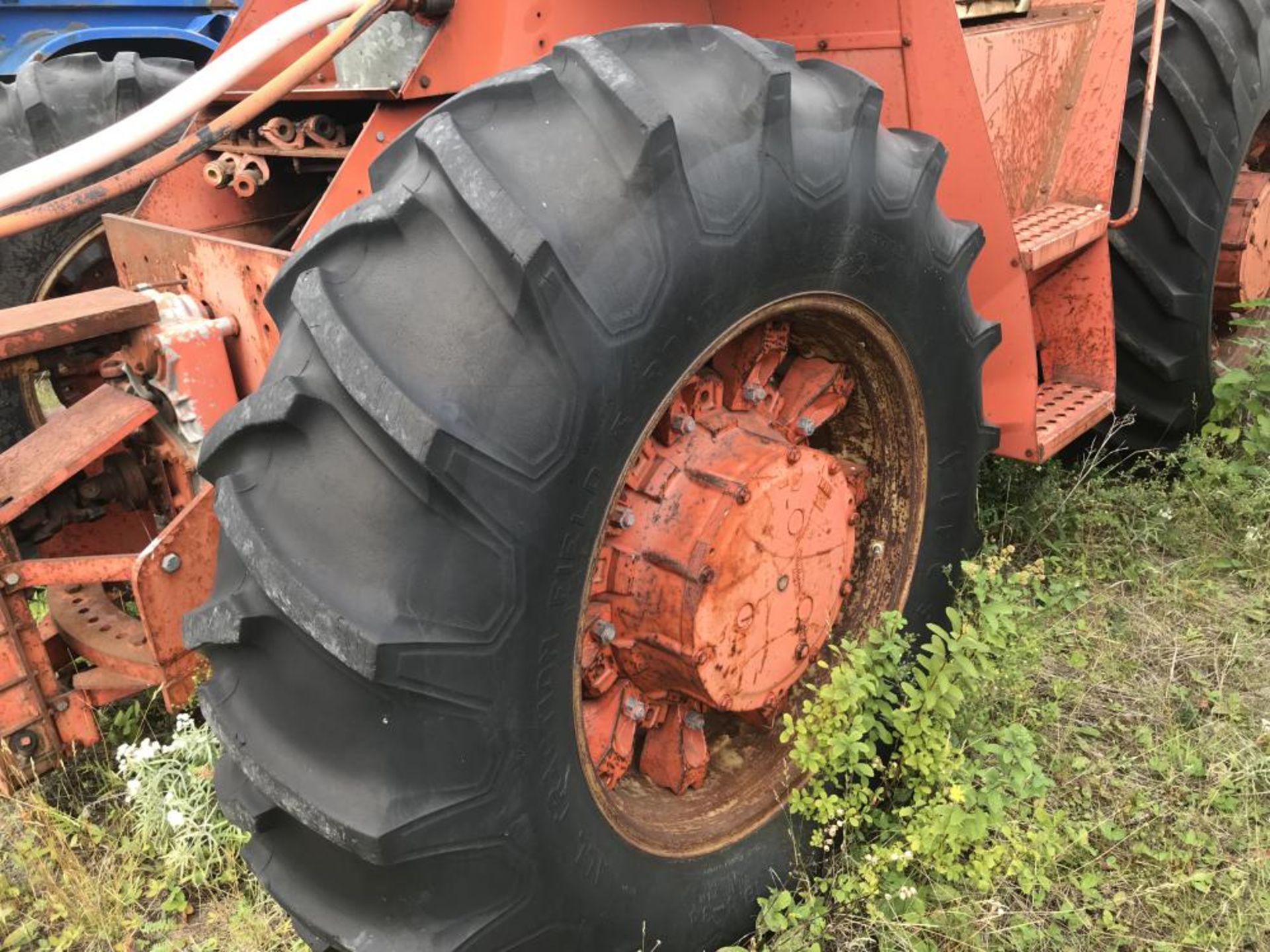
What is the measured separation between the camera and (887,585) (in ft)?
7.58

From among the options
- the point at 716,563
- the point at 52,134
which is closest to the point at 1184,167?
the point at 716,563

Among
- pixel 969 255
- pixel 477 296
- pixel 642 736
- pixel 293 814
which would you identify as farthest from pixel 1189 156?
pixel 293 814

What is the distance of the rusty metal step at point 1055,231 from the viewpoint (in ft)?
8.75

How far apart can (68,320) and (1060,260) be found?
2.67 metres

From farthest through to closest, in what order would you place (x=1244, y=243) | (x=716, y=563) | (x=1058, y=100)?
(x=1244, y=243) → (x=1058, y=100) → (x=716, y=563)

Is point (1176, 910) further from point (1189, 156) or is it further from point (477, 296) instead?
point (1189, 156)

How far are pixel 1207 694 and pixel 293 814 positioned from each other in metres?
2.33

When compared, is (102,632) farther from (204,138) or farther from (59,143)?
(59,143)

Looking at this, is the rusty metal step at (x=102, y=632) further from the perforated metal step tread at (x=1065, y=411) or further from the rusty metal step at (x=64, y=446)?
the perforated metal step tread at (x=1065, y=411)

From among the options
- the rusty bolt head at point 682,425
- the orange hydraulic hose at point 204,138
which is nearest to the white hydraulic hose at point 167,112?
the orange hydraulic hose at point 204,138

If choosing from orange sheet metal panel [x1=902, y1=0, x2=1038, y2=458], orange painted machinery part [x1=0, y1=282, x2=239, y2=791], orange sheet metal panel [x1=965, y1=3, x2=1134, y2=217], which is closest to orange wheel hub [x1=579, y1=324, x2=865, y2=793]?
orange sheet metal panel [x1=902, y1=0, x2=1038, y2=458]

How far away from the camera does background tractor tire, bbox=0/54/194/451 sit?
292 centimetres

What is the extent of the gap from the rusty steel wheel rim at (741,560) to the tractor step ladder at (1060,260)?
27.1 inches

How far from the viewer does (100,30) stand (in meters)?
5.34
